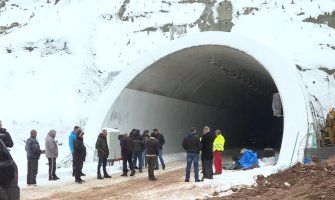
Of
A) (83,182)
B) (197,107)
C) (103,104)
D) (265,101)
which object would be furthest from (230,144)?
(83,182)

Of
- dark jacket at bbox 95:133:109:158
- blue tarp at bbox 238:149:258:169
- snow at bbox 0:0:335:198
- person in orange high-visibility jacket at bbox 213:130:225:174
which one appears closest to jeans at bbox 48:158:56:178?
dark jacket at bbox 95:133:109:158

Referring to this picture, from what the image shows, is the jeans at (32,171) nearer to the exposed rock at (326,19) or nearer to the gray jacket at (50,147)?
the gray jacket at (50,147)

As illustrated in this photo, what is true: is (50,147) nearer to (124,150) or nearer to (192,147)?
(124,150)

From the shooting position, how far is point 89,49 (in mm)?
37500

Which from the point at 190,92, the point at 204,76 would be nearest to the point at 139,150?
the point at 204,76

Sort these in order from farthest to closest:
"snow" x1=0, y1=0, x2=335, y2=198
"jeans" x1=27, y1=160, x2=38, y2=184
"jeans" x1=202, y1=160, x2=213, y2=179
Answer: "snow" x1=0, y1=0, x2=335, y2=198 < "jeans" x1=202, y1=160, x2=213, y2=179 < "jeans" x1=27, y1=160, x2=38, y2=184

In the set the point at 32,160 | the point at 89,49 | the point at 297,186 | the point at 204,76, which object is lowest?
the point at 297,186

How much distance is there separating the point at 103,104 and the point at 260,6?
2186cm

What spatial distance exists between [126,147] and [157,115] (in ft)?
24.2

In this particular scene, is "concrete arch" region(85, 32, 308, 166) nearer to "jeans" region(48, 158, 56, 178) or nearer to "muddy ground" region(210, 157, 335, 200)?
"muddy ground" region(210, 157, 335, 200)

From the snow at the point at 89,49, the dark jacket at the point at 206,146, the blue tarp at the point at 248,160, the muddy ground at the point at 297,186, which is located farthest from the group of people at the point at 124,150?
the snow at the point at 89,49

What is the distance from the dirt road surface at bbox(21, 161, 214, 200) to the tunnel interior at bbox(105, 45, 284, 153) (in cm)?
621

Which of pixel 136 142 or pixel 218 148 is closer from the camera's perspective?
pixel 218 148

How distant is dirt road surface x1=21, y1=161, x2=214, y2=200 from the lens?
36.7 ft
